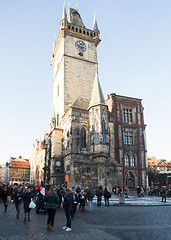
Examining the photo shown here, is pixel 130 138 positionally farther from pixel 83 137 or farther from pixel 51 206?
pixel 51 206

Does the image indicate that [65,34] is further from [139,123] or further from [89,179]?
[89,179]

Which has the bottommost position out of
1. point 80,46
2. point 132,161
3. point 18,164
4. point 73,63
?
point 18,164

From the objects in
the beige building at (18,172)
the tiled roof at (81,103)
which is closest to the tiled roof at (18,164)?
the beige building at (18,172)

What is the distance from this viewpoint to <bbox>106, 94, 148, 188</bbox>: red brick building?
38125 millimetres

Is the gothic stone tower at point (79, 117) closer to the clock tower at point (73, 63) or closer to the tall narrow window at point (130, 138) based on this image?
the clock tower at point (73, 63)

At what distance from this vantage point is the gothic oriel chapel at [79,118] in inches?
1238

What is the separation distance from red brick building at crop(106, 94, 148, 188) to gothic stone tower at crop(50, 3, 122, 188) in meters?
3.09

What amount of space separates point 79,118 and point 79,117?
0.15 m

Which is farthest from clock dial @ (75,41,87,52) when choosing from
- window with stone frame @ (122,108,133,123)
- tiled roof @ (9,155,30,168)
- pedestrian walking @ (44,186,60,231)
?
tiled roof @ (9,155,30,168)

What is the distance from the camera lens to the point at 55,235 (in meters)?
7.51

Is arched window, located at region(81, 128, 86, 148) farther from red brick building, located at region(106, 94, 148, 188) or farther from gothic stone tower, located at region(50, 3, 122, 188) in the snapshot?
red brick building, located at region(106, 94, 148, 188)

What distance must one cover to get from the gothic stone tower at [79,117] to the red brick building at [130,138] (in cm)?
309

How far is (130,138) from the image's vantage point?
1586 inches

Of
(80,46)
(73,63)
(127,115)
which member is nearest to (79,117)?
(127,115)
